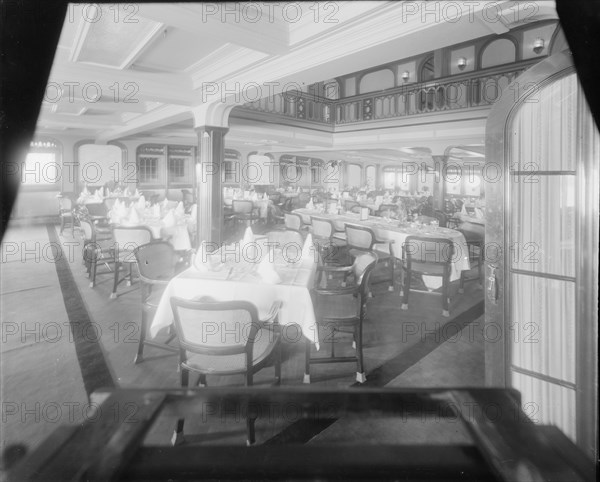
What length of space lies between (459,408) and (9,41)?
1650mm

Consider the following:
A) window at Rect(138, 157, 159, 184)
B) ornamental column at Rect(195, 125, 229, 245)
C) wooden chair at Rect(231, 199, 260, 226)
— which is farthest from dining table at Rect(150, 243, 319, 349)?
window at Rect(138, 157, 159, 184)

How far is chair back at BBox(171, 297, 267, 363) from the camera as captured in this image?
6.10 ft

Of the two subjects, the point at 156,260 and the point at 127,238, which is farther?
the point at 127,238

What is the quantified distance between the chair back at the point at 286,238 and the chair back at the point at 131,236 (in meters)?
1.41

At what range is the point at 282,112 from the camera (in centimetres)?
869

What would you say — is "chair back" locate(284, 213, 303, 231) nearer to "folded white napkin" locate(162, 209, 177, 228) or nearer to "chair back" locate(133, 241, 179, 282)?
"folded white napkin" locate(162, 209, 177, 228)

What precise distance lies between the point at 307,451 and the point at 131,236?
3.91 meters

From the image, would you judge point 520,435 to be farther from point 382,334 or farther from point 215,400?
point 382,334

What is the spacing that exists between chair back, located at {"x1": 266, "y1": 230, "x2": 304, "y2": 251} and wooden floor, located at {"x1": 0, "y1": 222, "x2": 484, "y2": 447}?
1.09 m

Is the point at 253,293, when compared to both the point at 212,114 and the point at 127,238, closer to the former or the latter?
the point at 127,238

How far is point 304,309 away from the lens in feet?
8.47

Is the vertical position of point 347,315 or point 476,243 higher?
point 476,243

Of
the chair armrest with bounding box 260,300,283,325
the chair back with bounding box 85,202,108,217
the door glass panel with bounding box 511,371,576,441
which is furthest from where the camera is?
the chair back with bounding box 85,202,108,217

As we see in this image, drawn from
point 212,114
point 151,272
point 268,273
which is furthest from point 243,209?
point 268,273
